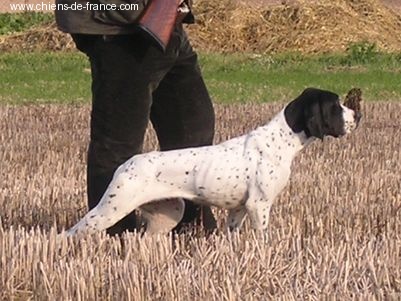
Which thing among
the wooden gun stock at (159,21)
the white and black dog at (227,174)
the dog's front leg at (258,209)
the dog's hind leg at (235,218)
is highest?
the wooden gun stock at (159,21)

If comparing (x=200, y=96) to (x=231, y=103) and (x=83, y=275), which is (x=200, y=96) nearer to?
(x=83, y=275)

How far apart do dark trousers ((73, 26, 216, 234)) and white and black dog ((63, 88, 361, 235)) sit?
0.51 feet

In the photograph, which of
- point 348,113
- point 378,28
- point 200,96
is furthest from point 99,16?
point 378,28

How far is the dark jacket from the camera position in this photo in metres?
5.40

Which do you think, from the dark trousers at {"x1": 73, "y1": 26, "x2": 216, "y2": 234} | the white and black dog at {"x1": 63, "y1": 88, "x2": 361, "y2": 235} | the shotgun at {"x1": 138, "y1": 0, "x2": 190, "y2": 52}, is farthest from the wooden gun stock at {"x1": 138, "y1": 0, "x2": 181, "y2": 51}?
the white and black dog at {"x1": 63, "y1": 88, "x2": 361, "y2": 235}

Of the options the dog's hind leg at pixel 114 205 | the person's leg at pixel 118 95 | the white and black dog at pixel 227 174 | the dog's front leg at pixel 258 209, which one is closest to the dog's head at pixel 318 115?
the white and black dog at pixel 227 174

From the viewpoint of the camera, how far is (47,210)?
652 centimetres

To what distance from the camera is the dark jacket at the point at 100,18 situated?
5398 mm

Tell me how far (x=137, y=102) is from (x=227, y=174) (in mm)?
520

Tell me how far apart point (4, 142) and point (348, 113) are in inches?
180

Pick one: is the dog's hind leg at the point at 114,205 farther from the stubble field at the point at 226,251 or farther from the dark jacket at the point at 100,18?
the dark jacket at the point at 100,18

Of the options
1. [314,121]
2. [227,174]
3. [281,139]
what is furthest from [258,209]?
[314,121]

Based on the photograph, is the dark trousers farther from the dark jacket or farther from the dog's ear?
the dog's ear

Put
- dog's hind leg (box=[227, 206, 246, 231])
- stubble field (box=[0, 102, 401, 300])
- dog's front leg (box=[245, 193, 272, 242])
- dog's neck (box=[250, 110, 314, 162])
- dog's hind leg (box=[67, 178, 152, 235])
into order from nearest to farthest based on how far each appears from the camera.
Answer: stubble field (box=[0, 102, 401, 300]) → dog's hind leg (box=[67, 178, 152, 235]) → dog's front leg (box=[245, 193, 272, 242]) → dog's neck (box=[250, 110, 314, 162]) → dog's hind leg (box=[227, 206, 246, 231])
